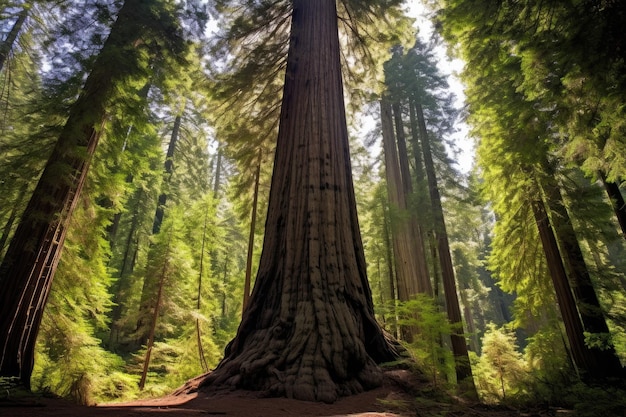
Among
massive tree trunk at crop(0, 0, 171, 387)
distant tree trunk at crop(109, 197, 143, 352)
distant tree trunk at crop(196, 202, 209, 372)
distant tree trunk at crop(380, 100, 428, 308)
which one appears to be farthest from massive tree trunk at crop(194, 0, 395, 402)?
distant tree trunk at crop(109, 197, 143, 352)

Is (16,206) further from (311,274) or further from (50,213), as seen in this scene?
(311,274)

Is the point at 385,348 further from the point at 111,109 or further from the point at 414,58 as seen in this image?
the point at 414,58

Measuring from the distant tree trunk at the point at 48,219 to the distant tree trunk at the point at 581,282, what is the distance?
8.52 m

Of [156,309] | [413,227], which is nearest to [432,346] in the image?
[413,227]

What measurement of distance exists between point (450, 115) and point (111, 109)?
16242 mm

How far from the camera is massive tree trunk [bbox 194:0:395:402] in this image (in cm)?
305

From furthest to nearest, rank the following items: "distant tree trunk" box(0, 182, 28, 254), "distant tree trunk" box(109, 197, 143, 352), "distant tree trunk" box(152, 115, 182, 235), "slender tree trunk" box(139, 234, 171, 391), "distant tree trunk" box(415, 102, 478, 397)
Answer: "distant tree trunk" box(152, 115, 182, 235)
"distant tree trunk" box(109, 197, 143, 352)
"distant tree trunk" box(415, 102, 478, 397)
"slender tree trunk" box(139, 234, 171, 391)
"distant tree trunk" box(0, 182, 28, 254)

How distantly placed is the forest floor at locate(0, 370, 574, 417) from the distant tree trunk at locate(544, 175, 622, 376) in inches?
187

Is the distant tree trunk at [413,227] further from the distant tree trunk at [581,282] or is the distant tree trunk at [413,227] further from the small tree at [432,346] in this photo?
the small tree at [432,346]

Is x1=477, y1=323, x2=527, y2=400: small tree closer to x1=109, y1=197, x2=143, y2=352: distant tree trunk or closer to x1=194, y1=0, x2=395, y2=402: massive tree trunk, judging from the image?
x1=194, y1=0, x2=395, y2=402: massive tree trunk

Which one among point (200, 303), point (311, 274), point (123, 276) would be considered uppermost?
point (123, 276)

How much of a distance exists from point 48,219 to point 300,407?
461cm

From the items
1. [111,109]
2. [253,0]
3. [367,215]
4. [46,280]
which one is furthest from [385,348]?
[367,215]

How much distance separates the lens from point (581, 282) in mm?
6469
